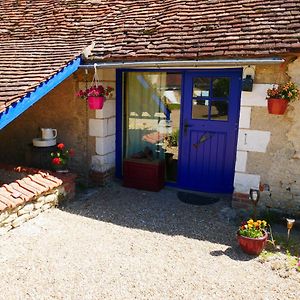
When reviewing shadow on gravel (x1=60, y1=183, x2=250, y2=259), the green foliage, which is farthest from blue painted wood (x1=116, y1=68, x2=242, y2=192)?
shadow on gravel (x1=60, y1=183, x2=250, y2=259)

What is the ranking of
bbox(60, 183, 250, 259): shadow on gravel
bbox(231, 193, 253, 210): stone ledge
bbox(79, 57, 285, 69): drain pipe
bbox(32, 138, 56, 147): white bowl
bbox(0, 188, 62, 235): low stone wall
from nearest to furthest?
bbox(0, 188, 62, 235): low stone wall < bbox(79, 57, 285, 69): drain pipe < bbox(60, 183, 250, 259): shadow on gravel < bbox(231, 193, 253, 210): stone ledge < bbox(32, 138, 56, 147): white bowl

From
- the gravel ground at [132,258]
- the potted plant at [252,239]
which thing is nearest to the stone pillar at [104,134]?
the gravel ground at [132,258]

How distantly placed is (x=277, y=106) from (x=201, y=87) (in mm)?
1671

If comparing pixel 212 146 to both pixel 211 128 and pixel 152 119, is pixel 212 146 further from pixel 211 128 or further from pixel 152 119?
pixel 152 119

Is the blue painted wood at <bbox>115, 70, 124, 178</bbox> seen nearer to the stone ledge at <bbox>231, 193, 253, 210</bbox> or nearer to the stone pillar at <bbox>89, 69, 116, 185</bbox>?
the stone pillar at <bbox>89, 69, 116, 185</bbox>

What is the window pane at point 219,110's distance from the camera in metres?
6.18

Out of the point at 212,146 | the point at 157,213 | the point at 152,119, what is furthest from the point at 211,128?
the point at 157,213

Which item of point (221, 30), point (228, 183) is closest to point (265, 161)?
point (228, 183)

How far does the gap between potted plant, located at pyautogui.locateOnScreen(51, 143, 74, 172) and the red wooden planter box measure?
1.21 m

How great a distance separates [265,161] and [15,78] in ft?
14.8

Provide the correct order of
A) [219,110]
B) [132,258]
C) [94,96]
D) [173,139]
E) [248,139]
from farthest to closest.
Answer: [173,139], [219,110], [94,96], [248,139], [132,258]

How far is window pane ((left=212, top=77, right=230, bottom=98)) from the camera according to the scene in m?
6.09

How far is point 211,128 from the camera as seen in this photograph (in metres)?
6.32

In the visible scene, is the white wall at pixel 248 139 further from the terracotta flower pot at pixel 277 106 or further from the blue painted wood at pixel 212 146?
the blue painted wood at pixel 212 146
